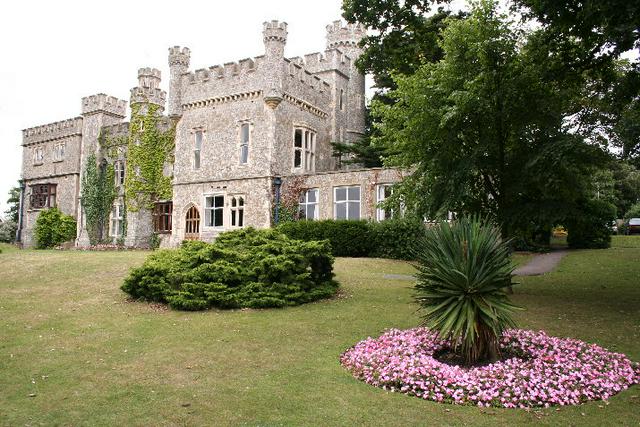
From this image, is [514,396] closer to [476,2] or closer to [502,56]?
[502,56]

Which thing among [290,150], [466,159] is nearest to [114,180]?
[290,150]

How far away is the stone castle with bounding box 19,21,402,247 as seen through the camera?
26250mm

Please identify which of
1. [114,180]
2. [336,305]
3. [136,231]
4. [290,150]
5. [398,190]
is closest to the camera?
[336,305]

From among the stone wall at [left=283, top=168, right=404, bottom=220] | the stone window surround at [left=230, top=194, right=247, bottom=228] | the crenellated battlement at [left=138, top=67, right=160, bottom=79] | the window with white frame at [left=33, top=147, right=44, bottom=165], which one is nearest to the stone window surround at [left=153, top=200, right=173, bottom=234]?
the stone window surround at [left=230, top=194, right=247, bottom=228]

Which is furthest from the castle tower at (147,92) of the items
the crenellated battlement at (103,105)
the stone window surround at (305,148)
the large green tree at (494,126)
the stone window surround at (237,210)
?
the large green tree at (494,126)

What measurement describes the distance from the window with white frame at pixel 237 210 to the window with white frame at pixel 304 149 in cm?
362

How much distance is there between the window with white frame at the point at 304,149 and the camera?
2842cm

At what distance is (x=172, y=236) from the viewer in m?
29.9

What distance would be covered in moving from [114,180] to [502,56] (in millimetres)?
30152

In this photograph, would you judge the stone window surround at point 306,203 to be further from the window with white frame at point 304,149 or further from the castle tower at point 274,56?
the castle tower at point 274,56

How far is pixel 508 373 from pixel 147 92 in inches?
1244

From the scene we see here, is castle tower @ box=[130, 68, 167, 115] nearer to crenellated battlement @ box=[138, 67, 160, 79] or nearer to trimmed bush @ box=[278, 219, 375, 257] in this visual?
crenellated battlement @ box=[138, 67, 160, 79]

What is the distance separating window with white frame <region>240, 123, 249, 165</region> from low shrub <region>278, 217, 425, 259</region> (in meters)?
6.67

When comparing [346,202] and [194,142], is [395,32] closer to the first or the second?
[346,202]
